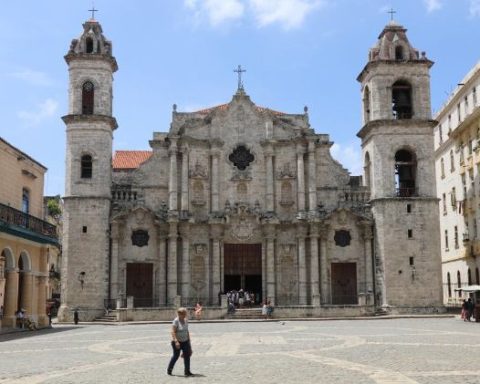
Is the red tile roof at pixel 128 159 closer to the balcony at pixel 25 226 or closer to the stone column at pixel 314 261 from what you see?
the stone column at pixel 314 261

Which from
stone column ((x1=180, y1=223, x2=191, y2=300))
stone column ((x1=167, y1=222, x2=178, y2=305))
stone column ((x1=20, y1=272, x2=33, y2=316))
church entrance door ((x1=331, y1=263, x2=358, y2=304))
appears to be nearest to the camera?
stone column ((x1=20, y1=272, x2=33, y2=316))

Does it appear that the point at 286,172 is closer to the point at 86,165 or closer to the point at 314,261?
the point at 314,261

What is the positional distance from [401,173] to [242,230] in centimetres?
1108

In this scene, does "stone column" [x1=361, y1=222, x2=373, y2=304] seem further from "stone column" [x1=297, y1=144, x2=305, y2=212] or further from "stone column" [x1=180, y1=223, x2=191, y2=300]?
"stone column" [x1=180, y1=223, x2=191, y2=300]

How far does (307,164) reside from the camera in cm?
4350

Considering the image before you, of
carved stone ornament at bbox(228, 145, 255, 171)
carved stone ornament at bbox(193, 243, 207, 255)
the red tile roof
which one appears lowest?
carved stone ornament at bbox(193, 243, 207, 255)

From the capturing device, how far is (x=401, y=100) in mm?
43750

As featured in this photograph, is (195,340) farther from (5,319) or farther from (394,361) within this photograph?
(5,319)

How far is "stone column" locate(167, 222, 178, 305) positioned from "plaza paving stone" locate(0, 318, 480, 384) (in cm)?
1633

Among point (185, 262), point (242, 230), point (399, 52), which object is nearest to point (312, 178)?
point (242, 230)

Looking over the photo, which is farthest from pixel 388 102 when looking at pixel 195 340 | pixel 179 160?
pixel 195 340

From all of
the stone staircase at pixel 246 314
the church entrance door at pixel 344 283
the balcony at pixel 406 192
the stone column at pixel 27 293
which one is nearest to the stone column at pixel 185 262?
the stone staircase at pixel 246 314

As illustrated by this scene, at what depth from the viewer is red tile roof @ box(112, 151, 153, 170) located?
50.3 metres

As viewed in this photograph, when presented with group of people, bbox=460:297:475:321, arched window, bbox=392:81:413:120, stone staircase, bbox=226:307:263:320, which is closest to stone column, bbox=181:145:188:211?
stone staircase, bbox=226:307:263:320
